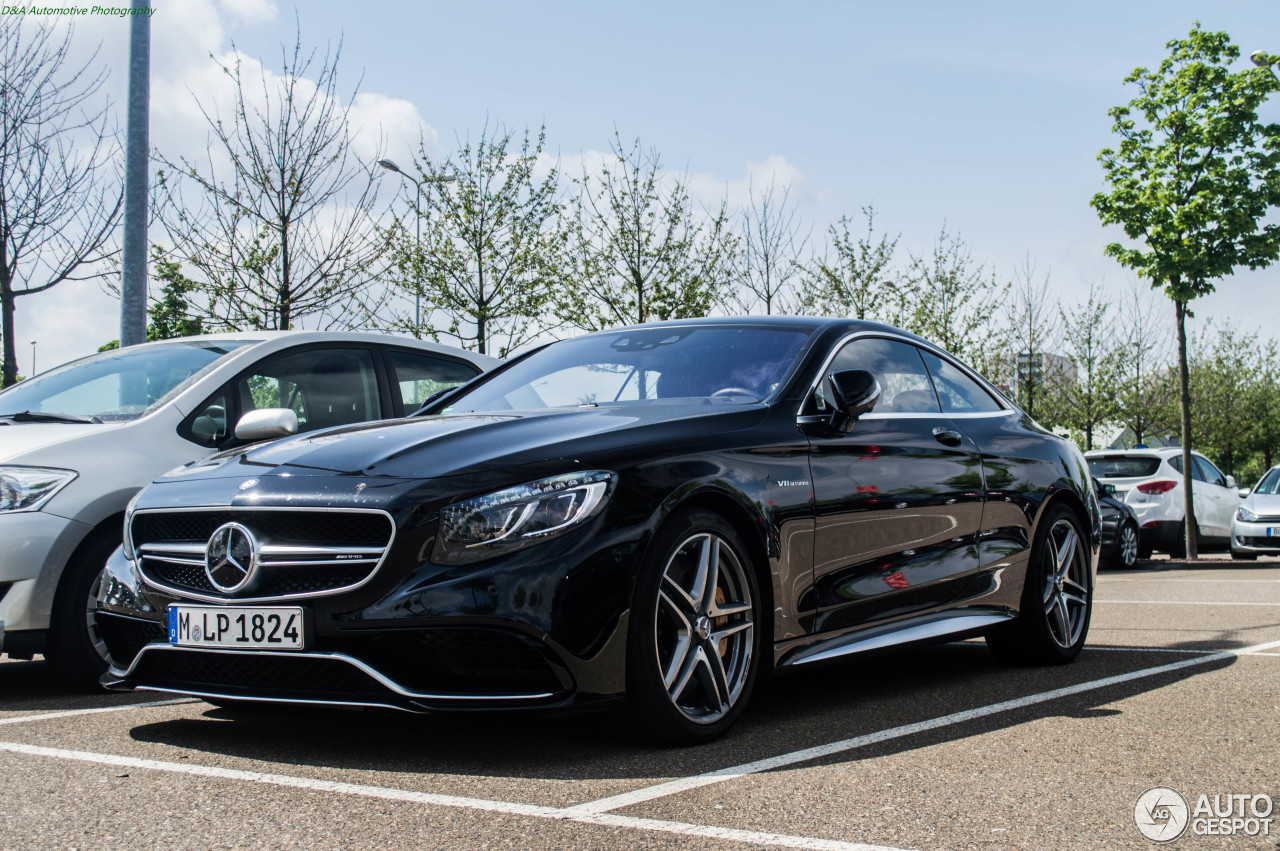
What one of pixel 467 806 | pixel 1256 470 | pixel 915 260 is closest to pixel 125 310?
pixel 467 806

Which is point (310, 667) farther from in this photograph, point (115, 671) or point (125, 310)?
point (125, 310)

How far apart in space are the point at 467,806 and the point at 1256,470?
240 ft

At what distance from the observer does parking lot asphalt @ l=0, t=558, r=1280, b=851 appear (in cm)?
309

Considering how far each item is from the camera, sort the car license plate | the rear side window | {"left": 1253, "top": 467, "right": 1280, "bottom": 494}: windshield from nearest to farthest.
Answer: the car license plate
the rear side window
{"left": 1253, "top": 467, "right": 1280, "bottom": 494}: windshield

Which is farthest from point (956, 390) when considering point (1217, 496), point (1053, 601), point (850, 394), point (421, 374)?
point (1217, 496)

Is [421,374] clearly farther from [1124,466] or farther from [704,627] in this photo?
[1124,466]

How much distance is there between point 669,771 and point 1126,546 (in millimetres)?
14291

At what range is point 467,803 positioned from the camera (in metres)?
3.35

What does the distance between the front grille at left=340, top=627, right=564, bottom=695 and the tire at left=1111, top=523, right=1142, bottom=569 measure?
1424cm

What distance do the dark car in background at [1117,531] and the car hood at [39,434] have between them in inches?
522

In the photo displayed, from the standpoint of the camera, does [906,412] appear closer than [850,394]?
No

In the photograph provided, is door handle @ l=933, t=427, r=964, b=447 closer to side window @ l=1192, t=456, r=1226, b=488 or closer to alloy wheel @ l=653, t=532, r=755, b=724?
alloy wheel @ l=653, t=532, r=755, b=724

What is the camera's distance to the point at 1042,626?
6.14m

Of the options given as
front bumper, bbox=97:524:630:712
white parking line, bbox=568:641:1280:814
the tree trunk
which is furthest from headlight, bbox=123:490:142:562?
the tree trunk
